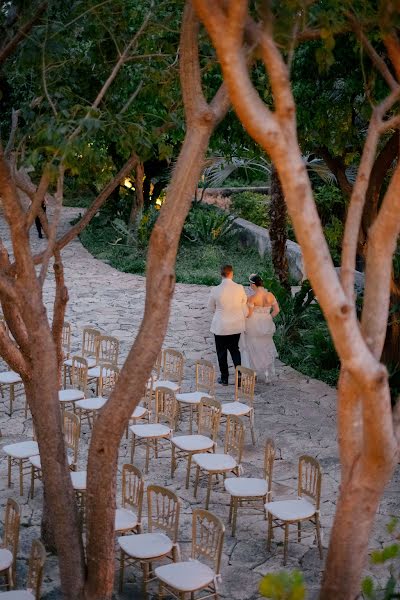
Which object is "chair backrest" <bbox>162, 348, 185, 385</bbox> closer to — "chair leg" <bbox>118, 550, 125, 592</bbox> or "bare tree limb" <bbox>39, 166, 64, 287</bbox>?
"chair leg" <bbox>118, 550, 125, 592</bbox>

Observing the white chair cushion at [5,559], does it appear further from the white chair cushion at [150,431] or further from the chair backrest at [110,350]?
the chair backrest at [110,350]

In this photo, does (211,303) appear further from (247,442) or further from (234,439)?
(234,439)

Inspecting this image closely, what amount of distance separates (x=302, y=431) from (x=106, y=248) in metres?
13.9

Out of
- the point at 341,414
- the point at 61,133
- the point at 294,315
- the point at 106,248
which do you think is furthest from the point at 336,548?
the point at 106,248

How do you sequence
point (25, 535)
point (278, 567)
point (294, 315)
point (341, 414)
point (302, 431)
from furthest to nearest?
point (294, 315) < point (302, 431) < point (25, 535) < point (278, 567) < point (341, 414)

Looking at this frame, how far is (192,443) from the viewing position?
1025 centimetres

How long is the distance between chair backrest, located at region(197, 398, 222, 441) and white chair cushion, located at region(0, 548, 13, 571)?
3179mm

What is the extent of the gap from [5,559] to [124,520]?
1.23 metres

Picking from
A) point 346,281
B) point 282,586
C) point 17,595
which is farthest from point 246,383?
point 282,586

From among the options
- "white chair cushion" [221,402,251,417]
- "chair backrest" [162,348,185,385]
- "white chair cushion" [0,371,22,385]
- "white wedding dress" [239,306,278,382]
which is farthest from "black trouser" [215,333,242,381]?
"white chair cushion" [0,371,22,385]

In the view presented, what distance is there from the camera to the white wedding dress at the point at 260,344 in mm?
13656

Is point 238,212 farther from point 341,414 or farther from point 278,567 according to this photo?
point 341,414

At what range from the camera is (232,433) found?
11.0 meters

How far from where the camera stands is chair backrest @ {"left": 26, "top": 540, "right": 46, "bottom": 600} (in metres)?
7.16
